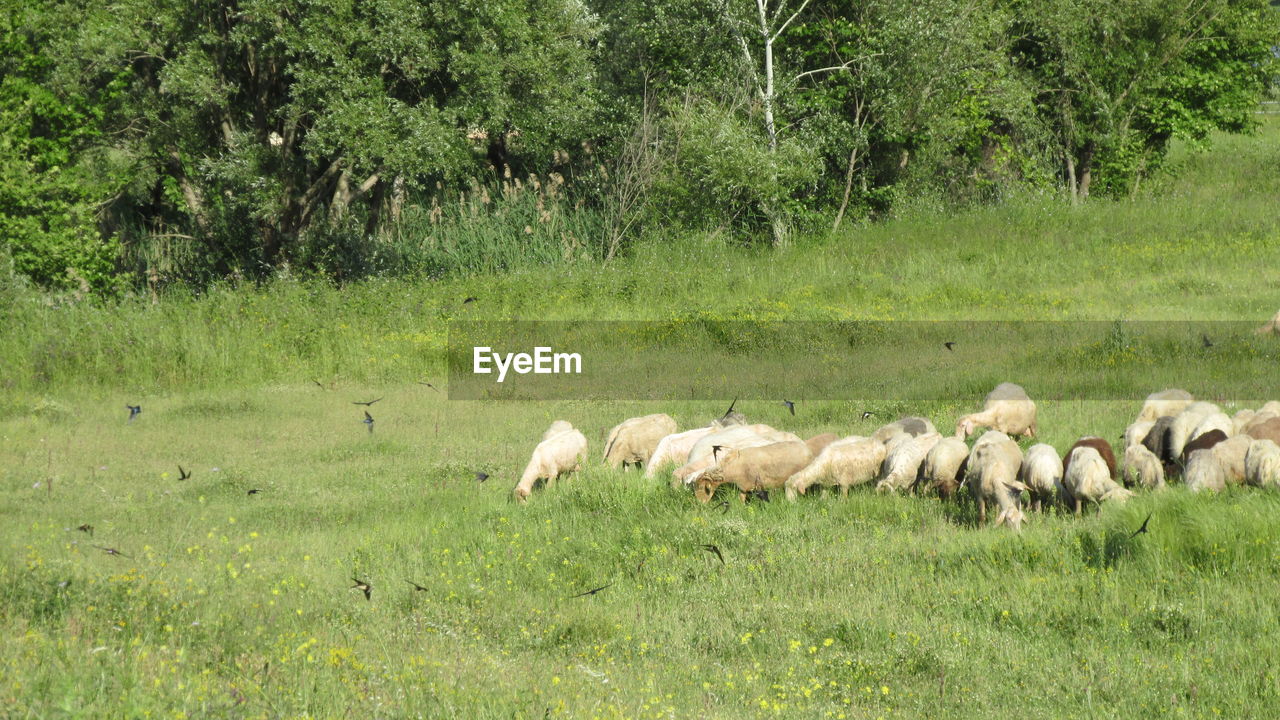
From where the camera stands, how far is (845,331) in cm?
2308

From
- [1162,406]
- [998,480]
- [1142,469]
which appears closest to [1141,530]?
[998,480]

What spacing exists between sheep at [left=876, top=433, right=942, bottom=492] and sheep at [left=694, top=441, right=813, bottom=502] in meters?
0.87

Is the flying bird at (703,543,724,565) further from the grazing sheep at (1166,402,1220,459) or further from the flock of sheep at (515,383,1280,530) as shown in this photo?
the grazing sheep at (1166,402,1220,459)

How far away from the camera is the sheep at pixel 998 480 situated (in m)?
10.9

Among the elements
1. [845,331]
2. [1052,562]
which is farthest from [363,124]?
[1052,562]

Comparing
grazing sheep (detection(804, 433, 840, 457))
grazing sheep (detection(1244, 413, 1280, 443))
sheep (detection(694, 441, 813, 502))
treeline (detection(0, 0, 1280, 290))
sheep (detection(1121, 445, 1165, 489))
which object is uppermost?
treeline (detection(0, 0, 1280, 290))

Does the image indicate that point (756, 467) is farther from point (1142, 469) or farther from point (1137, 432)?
point (1137, 432)

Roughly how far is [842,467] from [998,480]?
6.25 feet

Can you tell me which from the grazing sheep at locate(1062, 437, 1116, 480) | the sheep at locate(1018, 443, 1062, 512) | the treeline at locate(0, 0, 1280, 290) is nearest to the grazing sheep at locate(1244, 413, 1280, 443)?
the grazing sheep at locate(1062, 437, 1116, 480)

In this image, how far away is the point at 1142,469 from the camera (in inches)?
459

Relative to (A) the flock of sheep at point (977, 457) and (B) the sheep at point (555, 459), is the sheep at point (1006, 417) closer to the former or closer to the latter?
(A) the flock of sheep at point (977, 457)

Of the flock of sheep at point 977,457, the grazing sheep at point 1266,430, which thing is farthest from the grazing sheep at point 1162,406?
the grazing sheep at point 1266,430

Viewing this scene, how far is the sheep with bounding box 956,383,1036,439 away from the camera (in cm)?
1471

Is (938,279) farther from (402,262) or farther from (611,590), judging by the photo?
(611,590)
